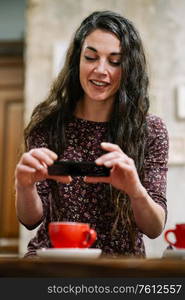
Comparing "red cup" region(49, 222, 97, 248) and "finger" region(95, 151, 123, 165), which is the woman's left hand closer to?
"finger" region(95, 151, 123, 165)

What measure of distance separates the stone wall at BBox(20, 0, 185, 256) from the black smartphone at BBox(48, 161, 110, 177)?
1548mm

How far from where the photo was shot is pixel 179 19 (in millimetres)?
2693

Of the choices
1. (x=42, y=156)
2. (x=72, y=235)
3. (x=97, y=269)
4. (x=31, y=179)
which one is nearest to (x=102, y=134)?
(x=31, y=179)

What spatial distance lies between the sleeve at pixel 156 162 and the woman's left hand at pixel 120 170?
221 millimetres

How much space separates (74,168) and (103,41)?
61 centimetres

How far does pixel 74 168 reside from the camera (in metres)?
1.05

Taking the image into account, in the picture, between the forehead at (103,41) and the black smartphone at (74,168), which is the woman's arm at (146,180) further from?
the forehead at (103,41)

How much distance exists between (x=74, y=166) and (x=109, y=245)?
0.48 m

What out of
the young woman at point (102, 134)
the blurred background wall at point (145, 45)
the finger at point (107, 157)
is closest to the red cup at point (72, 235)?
the finger at point (107, 157)

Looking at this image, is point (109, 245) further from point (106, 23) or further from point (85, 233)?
point (106, 23)

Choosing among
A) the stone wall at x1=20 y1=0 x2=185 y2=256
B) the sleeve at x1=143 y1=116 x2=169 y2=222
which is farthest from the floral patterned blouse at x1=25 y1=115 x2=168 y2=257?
the stone wall at x1=20 y1=0 x2=185 y2=256

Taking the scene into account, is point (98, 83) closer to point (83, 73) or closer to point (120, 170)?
point (83, 73)

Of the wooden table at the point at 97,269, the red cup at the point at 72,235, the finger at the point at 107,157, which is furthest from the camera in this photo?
the finger at the point at 107,157

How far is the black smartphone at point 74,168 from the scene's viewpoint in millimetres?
1043
